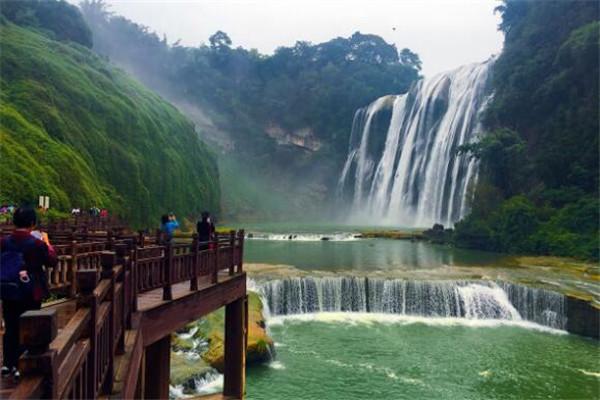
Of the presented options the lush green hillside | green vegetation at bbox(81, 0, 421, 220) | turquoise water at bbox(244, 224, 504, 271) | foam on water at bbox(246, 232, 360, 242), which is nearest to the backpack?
Answer: the lush green hillside

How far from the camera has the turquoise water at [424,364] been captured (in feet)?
37.8

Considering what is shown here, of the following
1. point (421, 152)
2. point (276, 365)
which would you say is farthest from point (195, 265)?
point (421, 152)

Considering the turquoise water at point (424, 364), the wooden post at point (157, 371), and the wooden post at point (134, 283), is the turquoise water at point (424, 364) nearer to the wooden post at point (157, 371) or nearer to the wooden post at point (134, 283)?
the wooden post at point (157, 371)

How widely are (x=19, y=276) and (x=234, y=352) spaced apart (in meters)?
6.07

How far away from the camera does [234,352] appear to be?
9055 millimetres

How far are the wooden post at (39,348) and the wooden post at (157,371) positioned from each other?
16.5 ft

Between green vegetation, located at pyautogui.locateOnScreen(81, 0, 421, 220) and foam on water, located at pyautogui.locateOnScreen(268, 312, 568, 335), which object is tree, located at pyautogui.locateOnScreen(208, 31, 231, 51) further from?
foam on water, located at pyautogui.locateOnScreen(268, 312, 568, 335)

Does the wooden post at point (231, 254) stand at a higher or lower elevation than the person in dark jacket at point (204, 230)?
lower

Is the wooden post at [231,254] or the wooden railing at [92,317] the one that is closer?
the wooden railing at [92,317]

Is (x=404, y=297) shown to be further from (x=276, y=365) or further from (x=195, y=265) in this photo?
(x=195, y=265)

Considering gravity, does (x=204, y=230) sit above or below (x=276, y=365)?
above

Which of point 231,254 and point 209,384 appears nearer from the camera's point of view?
point 231,254

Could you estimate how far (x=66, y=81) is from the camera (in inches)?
1302

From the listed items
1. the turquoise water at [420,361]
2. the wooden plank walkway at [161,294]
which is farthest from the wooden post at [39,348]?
the turquoise water at [420,361]
